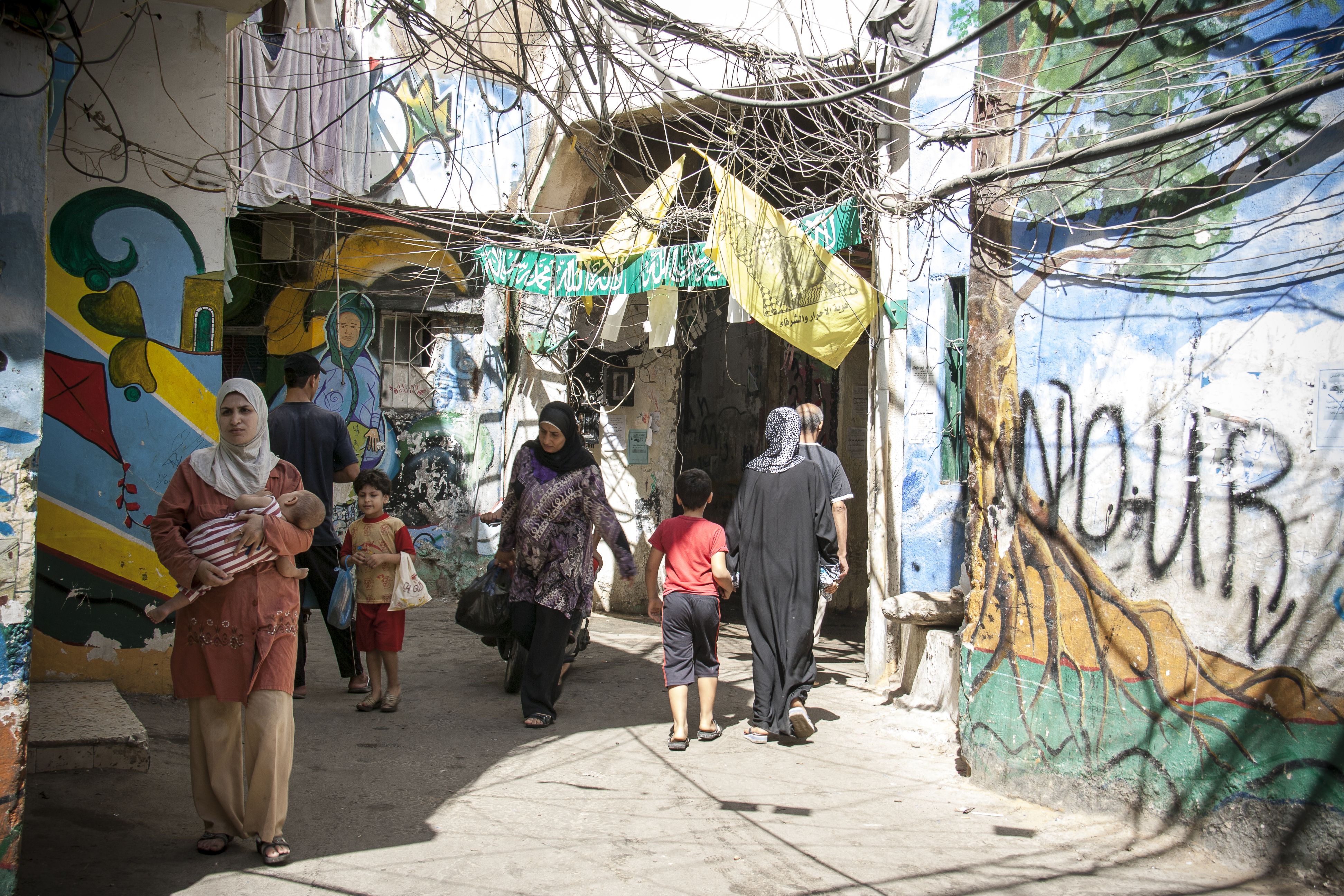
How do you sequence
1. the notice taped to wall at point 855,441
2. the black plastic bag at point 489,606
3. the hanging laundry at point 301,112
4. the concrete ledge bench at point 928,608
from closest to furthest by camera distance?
1. the concrete ledge bench at point 928,608
2. the black plastic bag at point 489,606
3. the hanging laundry at point 301,112
4. the notice taped to wall at point 855,441

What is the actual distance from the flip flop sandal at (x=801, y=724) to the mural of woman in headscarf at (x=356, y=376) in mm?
5645

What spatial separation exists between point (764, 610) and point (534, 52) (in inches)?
272

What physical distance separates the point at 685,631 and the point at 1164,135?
312 centimetres

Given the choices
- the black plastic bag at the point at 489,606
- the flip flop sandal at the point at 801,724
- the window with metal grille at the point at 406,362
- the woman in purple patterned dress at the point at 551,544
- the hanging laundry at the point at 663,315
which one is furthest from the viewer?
the window with metal grille at the point at 406,362

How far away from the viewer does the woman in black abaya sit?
517cm

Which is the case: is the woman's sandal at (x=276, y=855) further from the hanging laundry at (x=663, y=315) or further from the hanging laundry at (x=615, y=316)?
the hanging laundry at (x=615, y=316)

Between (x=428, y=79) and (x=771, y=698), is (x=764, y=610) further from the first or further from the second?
(x=428, y=79)

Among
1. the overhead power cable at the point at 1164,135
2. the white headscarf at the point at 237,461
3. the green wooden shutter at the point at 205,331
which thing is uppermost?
the overhead power cable at the point at 1164,135

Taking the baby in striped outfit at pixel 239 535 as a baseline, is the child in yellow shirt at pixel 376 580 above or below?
below

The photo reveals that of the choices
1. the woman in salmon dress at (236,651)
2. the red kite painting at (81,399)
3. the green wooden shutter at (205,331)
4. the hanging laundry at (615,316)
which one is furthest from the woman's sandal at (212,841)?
the hanging laundry at (615,316)

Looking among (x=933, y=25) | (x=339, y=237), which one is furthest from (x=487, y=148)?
(x=933, y=25)

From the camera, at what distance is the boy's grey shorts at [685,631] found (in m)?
5.02

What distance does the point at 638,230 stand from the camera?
6680 millimetres

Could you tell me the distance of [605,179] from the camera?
16.7 feet
